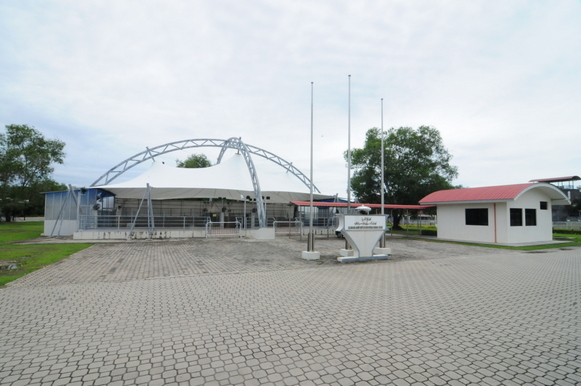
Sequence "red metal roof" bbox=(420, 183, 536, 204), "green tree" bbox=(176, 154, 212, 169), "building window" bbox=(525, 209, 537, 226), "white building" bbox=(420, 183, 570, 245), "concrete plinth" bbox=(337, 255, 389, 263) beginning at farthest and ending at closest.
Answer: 1. "green tree" bbox=(176, 154, 212, 169)
2. "building window" bbox=(525, 209, 537, 226)
3. "white building" bbox=(420, 183, 570, 245)
4. "red metal roof" bbox=(420, 183, 536, 204)
5. "concrete plinth" bbox=(337, 255, 389, 263)

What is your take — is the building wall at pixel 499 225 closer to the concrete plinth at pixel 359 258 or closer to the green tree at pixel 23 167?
the concrete plinth at pixel 359 258

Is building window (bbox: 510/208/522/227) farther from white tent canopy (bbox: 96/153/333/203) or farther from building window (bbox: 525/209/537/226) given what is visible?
white tent canopy (bbox: 96/153/333/203)

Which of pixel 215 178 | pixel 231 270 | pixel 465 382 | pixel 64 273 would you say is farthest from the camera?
pixel 215 178

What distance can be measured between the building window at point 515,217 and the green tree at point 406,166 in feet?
33.8

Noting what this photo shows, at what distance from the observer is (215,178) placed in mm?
26812

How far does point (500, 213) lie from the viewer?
58.2 ft

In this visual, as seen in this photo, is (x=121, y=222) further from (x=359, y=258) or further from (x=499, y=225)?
(x=499, y=225)

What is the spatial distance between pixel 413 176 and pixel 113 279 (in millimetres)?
26276

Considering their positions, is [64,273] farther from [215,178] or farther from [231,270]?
[215,178]

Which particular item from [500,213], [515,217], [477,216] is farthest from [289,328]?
[515,217]

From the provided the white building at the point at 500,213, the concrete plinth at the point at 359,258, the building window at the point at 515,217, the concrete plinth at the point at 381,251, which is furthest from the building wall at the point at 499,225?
the concrete plinth at the point at 359,258

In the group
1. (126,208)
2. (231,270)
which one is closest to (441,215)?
(231,270)

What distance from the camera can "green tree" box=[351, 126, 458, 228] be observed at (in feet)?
94.3

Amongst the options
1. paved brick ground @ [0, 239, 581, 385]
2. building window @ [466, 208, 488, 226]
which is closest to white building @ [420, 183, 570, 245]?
building window @ [466, 208, 488, 226]
